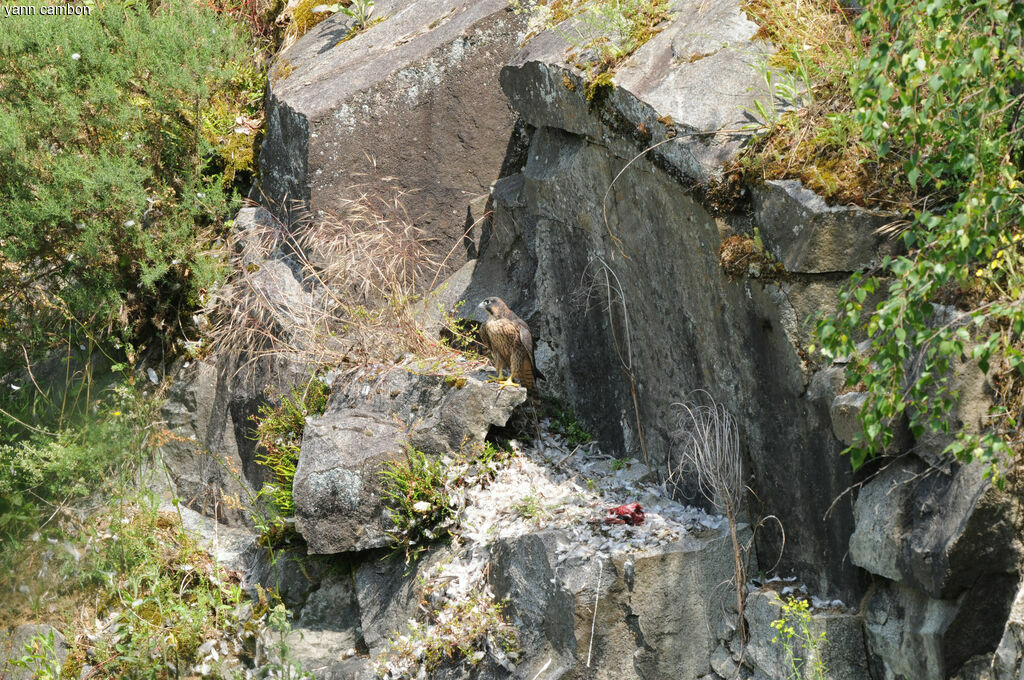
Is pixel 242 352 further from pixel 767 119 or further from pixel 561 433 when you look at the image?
pixel 767 119

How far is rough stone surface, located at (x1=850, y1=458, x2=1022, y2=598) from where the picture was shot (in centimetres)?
350

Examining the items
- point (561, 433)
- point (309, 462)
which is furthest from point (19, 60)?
point (561, 433)

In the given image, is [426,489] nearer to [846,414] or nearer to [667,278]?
[667,278]

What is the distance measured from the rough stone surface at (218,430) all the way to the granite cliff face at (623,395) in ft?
0.07

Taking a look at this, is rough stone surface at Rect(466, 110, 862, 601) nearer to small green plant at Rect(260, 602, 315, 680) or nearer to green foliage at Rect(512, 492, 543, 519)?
green foliage at Rect(512, 492, 543, 519)

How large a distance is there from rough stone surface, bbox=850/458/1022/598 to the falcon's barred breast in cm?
229

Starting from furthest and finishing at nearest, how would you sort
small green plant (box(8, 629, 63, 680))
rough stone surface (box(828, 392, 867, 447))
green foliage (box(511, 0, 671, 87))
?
small green plant (box(8, 629, 63, 680))
green foliage (box(511, 0, 671, 87))
rough stone surface (box(828, 392, 867, 447))

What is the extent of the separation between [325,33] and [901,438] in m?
6.07

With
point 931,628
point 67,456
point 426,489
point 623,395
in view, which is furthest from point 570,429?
point 67,456

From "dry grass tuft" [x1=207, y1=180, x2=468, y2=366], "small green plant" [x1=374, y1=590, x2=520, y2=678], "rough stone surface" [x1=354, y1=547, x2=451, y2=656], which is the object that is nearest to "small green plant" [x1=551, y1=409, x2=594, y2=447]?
"dry grass tuft" [x1=207, y1=180, x2=468, y2=366]

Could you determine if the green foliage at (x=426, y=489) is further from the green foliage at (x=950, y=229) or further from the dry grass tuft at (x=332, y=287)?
the green foliage at (x=950, y=229)

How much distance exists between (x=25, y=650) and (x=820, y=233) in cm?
518

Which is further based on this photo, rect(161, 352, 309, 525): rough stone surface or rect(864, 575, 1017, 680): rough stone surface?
rect(161, 352, 309, 525): rough stone surface

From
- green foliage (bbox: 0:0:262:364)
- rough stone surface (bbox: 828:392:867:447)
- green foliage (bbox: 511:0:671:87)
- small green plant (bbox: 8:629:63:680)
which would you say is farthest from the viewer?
green foliage (bbox: 0:0:262:364)
